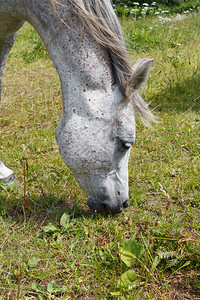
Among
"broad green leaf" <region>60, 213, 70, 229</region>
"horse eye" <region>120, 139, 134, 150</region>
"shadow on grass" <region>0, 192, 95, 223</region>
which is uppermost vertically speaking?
"horse eye" <region>120, 139, 134, 150</region>

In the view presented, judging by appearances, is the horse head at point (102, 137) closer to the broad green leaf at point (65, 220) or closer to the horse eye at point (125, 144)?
the horse eye at point (125, 144)

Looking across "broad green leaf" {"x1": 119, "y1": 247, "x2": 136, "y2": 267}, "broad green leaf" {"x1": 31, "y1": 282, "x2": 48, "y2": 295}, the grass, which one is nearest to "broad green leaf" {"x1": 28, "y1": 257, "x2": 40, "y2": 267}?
the grass

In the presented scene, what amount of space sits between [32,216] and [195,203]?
128cm

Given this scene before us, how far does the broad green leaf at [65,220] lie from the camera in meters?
1.99

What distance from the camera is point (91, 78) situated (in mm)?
1495

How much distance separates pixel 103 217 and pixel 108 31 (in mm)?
1215

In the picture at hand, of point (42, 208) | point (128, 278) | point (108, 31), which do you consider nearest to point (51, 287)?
point (128, 278)

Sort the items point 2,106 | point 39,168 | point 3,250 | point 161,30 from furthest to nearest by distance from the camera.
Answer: point 161,30
point 2,106
point 39,168
point 3,250

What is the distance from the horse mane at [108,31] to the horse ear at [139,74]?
32 mm

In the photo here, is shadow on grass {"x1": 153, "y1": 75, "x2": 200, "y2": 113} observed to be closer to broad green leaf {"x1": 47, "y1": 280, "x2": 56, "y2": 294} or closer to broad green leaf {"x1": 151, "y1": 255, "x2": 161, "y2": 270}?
broad green leaf {"x1": 151, "y1": 255, "x2": 161, "y2": 270}

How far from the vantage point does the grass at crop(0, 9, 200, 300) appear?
1.60 m

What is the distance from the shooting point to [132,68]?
1526 mm

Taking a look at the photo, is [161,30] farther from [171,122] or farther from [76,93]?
[76,93]

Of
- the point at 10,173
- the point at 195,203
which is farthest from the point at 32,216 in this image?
the point at 195,203
